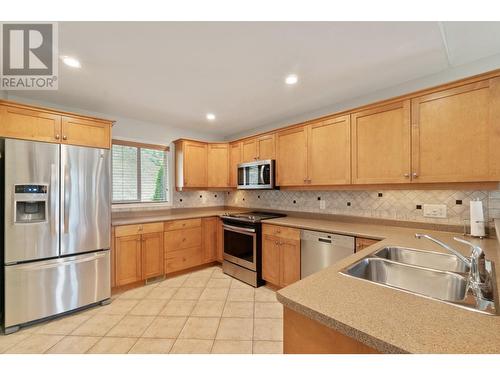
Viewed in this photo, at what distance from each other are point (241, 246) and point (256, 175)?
109cm

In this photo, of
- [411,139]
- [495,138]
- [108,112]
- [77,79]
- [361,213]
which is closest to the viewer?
[495,138]

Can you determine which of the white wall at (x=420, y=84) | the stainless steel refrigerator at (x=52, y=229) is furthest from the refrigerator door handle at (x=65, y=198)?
the white wall at (x=420, y=84)

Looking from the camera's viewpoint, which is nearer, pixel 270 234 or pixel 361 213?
pixel 361 213

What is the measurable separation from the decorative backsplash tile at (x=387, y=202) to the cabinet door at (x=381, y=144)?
1.25 feet

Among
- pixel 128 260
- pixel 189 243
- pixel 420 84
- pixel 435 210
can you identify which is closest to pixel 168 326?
pixel 128 260

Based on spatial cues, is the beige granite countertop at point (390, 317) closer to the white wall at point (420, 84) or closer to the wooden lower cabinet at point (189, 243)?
the white wall at point (420, 84)

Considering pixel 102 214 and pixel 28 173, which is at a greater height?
pixel 28 173

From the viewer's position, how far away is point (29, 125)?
216 cm

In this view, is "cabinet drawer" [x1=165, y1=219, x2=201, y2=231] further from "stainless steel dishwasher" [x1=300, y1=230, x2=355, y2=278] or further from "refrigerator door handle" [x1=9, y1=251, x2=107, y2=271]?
"stainless steel dishwasher" [x1=300, y1=230, x2=355, y2=278]
